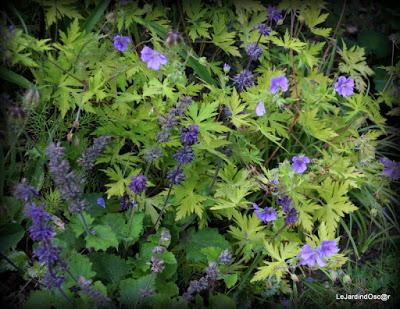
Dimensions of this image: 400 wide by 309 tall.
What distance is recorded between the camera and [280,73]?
2.32 metres

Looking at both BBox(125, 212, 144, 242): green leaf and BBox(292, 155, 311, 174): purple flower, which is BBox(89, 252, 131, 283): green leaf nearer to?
BBox(125, 212, 144, 242): green leaf

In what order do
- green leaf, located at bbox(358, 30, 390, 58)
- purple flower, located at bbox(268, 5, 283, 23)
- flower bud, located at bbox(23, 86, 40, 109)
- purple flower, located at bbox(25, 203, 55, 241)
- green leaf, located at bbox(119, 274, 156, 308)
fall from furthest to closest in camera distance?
1. green leaf, located at bbox(358, 30, 390, 58)
2. purple flower, located at bbox(268, 5, 283, 23)
3. green leaf, located at bbox(119, 274, 156, 308)
4. flower bud, located at bbox(23, 86, 40, 109)
5. purple flower, located at bbox(25, 203, 55, 241)

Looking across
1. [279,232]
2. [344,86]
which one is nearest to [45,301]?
[279,232]

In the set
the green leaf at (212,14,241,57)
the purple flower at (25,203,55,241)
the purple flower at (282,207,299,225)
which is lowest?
the purple flower at (282,207,299,225)

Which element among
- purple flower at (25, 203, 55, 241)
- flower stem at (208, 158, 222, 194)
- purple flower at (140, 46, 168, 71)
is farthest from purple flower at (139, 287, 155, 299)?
purple flower at (140, 46, 168, 71)

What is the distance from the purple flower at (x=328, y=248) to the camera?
1950mm

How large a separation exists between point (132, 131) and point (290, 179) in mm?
687

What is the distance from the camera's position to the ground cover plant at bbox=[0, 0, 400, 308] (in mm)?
1926

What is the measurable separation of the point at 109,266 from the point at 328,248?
85 centimetres

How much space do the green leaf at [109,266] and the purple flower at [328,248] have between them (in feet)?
2.48

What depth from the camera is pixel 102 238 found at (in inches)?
74.9

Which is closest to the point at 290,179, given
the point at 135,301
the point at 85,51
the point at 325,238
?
the point at 325,238

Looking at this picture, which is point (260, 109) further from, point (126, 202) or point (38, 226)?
point (38, 226)

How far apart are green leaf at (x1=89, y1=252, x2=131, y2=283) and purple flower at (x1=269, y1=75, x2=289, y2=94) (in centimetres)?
94
